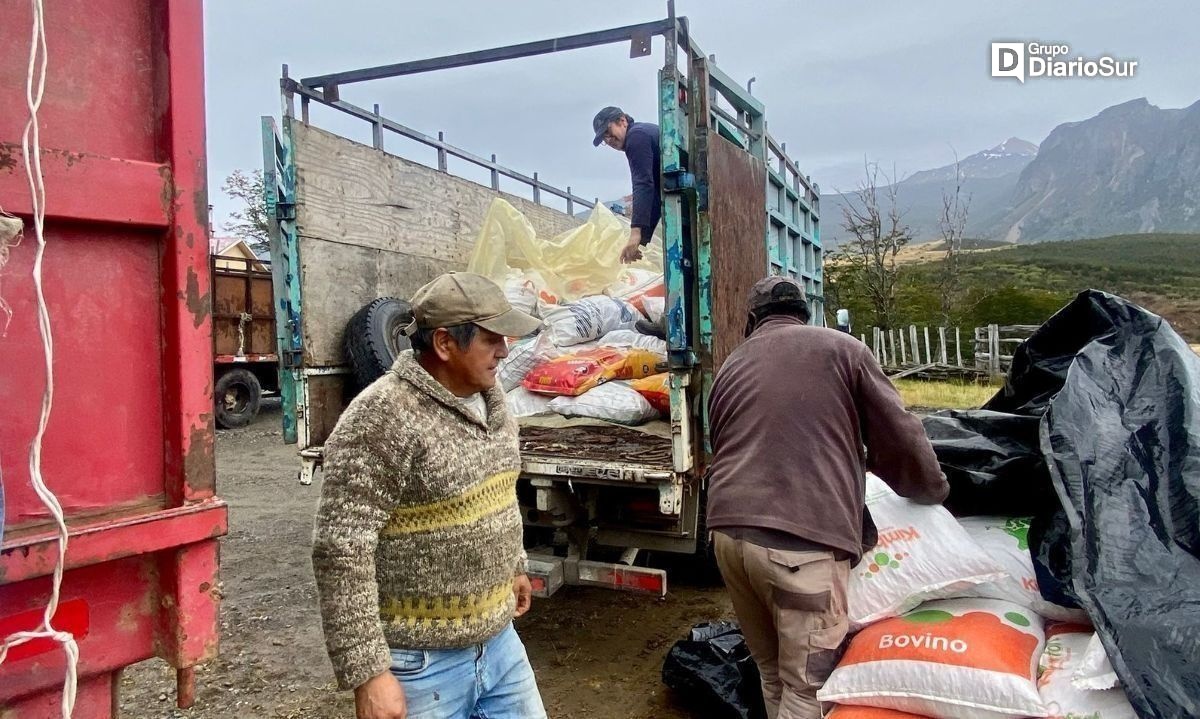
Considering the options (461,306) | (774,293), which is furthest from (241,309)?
(461,306)

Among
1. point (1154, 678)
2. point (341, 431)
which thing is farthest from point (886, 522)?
point (341, 431)

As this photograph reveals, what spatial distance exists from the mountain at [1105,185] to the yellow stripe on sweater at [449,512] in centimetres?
8744

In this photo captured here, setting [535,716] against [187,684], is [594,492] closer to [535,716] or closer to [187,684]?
[535,716]

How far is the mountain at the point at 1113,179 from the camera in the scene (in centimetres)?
11050

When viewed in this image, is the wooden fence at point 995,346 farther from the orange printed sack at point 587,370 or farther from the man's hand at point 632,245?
the orange printed sack at point 587,370

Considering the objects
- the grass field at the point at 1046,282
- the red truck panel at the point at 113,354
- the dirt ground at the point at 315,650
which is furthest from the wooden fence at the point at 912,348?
the red truck panel at the point at 113,354

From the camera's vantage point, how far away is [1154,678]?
163cm

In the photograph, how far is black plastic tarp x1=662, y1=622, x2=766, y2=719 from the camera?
2.65m

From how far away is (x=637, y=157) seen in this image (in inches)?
166

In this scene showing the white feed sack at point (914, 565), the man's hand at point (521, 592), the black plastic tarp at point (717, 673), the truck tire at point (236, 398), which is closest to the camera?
the man's hand at point (521, 592)

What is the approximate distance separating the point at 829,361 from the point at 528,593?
41.5 inches

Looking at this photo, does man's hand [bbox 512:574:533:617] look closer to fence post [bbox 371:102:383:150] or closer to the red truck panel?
the red truck panel

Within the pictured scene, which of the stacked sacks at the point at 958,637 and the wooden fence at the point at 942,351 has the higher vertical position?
the wooden fence at the point at 942,351

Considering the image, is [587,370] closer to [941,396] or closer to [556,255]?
[556,255]
